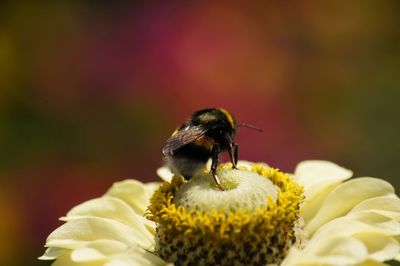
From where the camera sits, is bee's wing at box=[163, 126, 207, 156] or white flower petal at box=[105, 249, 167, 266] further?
bee's wing at box=[163, 126, 207, 156]

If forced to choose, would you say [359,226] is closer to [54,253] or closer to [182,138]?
[182,138]

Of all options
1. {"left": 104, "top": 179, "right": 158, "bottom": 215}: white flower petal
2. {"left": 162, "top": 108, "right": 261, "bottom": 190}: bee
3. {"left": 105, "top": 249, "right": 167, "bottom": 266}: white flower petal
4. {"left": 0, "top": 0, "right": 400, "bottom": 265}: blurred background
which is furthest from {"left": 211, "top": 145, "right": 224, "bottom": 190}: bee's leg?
{"left": 0, "top": 0, "right": 400, "bottom": 265}: blurred background

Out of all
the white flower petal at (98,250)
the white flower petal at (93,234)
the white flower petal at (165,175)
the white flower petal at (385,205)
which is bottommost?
the white flower petal at (385,205)

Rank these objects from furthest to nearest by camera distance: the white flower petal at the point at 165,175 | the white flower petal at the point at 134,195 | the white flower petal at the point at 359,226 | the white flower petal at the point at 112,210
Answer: the white flower petal at the point at 165,175 → the white flower petal at the point at 134,195 → the white flower petal at the point at 112,210 → the white flower petal at the point at 359,226

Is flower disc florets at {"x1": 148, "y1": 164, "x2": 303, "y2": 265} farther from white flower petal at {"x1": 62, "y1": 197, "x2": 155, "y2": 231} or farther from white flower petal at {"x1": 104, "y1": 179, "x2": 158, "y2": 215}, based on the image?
white flower petal at {"x1": 104, "y1": 179, "x2": 158, "y2": 215}

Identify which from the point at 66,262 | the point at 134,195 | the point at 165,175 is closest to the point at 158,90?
the point at 165,175

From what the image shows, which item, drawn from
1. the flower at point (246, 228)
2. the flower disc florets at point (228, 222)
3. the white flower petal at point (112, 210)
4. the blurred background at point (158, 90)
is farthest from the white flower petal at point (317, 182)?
the blurred background at point (158, 90)

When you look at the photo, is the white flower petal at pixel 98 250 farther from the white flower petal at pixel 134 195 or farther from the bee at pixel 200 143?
the white flower petal at pixel 134 195

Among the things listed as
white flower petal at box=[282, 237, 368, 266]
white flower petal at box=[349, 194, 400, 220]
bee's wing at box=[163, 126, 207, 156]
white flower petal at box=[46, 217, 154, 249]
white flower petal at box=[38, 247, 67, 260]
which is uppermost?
bee's wing at box=[163, 126, 207, 156]
